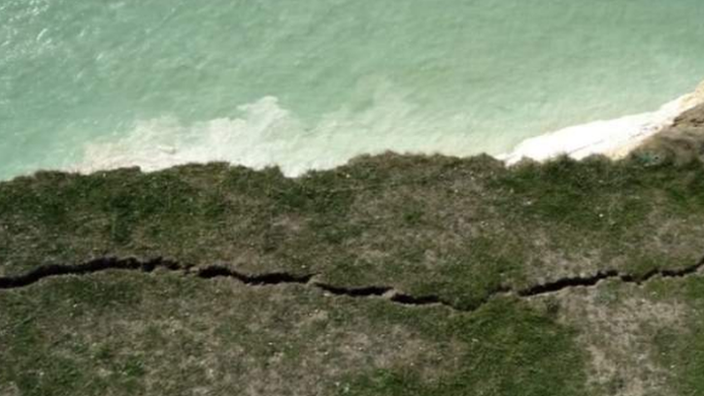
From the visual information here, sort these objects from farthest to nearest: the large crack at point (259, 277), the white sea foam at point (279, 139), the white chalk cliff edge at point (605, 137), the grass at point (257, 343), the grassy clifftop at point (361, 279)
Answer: the white chalk cliff edge at point (605, 137) < the white sea foam at point (279, 139) < the large crack at point (259, 277) < the grassy clifftop at point (361, 279) < the grass at point (257, 343)

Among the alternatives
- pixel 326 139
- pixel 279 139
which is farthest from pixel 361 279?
pixel 279 139

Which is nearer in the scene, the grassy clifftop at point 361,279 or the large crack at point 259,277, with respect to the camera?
the grassy clifftop at point 361,279

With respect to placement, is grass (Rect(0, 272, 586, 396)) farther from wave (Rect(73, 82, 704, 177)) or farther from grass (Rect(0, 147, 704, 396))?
wave (Rect(73, 82, 704, 177))

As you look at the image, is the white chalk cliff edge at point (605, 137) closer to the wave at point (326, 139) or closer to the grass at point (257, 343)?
the wave at point (326, 139)

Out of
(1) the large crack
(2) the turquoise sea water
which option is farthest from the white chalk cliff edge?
(1) the large crack

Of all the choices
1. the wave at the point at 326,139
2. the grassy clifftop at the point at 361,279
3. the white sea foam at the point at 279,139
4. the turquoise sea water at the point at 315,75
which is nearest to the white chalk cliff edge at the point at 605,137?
the wave at the point at 326,139

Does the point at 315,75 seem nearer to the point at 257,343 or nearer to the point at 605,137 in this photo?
the point at 605,137
